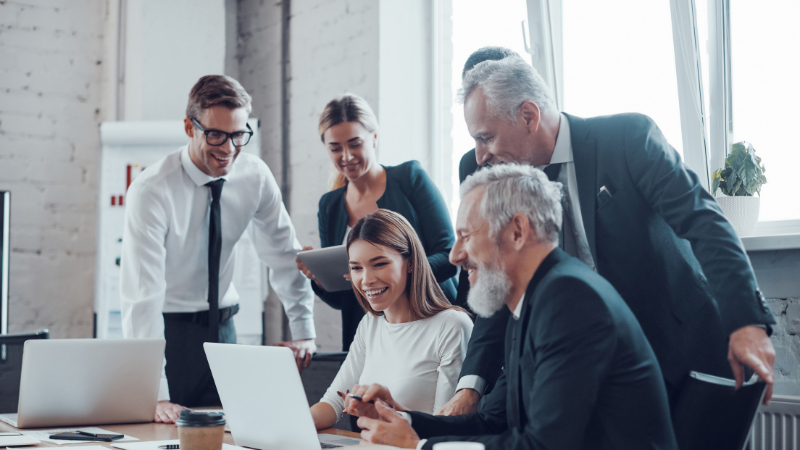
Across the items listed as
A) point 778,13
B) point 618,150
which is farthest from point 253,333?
point 778,13

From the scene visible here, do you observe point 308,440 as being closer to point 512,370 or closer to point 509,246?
point 512,370

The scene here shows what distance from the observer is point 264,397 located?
4.36 ft

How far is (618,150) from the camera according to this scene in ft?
4.91

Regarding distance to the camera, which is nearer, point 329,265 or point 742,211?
point 742,211

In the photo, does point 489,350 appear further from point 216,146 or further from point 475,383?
point 216,146

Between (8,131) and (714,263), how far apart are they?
332cm

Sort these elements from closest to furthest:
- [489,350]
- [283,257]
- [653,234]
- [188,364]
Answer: [653,234] < [489,350] < [188,364] < [283,257]

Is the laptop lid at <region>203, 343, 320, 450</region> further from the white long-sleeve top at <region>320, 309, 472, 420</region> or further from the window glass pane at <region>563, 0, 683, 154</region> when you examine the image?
the window glass pane at <region>563, 0, 683, 154</region>

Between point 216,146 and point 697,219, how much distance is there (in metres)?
1.39

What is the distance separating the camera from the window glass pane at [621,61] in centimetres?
236

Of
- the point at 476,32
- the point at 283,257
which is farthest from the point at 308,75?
the point at 283,257

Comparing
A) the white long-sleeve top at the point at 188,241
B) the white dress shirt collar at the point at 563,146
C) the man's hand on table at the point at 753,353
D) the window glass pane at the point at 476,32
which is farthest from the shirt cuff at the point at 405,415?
the window glass pane at the point at 476,32

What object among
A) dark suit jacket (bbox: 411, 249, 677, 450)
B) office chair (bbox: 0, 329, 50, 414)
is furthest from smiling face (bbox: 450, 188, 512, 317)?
office chair (bbox: 0, 329, 50, 414)

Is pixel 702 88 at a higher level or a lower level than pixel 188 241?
higher
